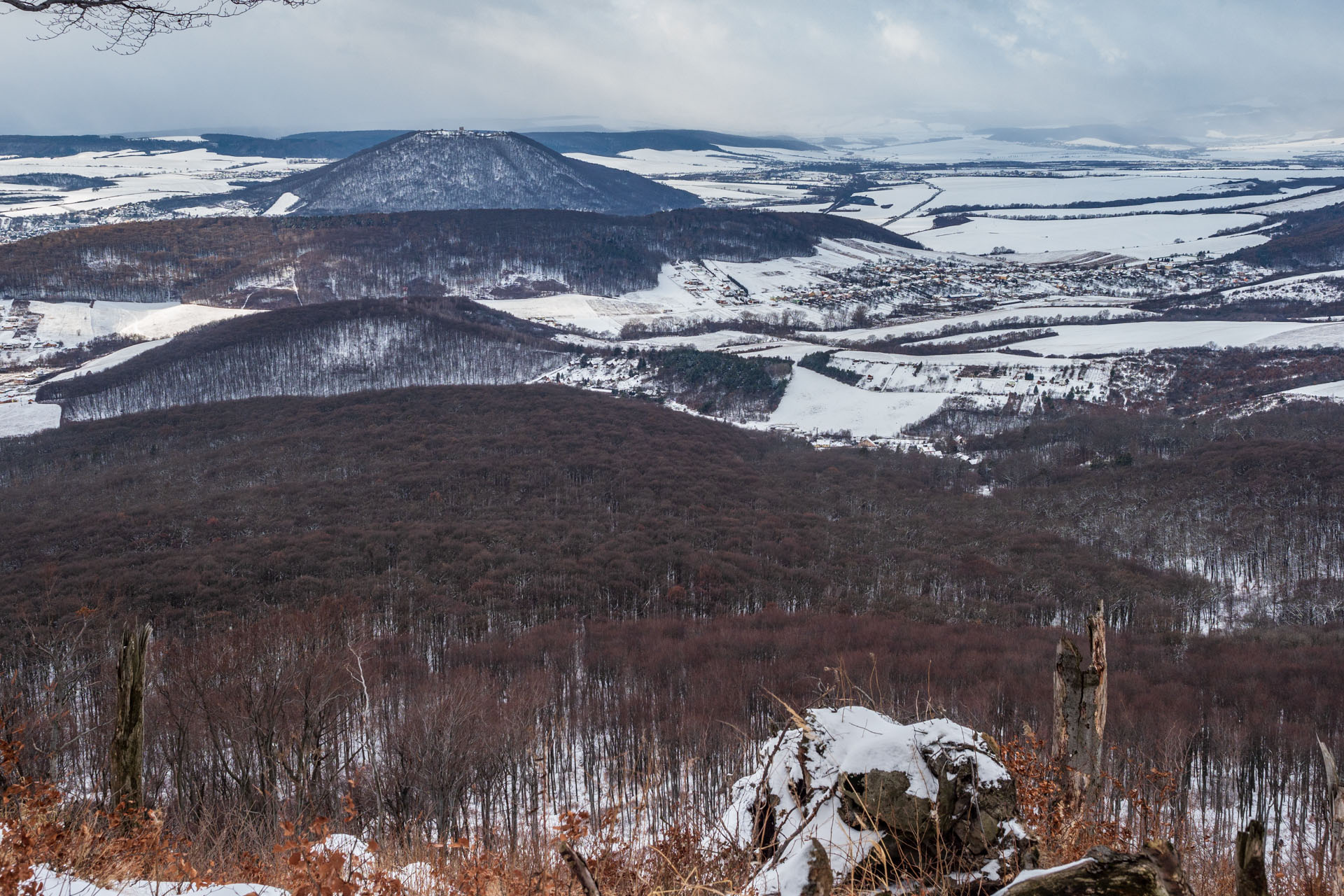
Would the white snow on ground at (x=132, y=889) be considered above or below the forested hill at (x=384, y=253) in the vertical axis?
below

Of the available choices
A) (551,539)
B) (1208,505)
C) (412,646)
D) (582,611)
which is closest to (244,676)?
(412,646)

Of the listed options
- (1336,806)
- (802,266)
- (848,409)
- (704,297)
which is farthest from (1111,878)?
(802,266)

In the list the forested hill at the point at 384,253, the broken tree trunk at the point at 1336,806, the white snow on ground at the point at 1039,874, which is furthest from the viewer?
the forested hill at the point at 384,253

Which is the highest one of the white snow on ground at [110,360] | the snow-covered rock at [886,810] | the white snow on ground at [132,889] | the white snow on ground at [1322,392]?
the snow-covered rock at [886,810]

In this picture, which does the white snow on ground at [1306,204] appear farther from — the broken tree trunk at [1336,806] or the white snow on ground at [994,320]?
the broken tree trunk at [1336,806]

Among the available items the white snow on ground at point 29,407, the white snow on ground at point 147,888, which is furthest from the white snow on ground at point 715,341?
the white snow on ground at point 147,888

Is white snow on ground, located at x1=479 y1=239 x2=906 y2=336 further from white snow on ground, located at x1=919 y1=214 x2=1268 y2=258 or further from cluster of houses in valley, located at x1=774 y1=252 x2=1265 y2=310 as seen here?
white snow on ground, located at x1=919 y1=214 x2=1268 y2=258

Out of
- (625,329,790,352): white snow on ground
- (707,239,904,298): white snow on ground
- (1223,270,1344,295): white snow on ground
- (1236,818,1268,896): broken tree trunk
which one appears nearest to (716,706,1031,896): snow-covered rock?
(1236,818,1268,896): broken tree trunk
